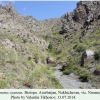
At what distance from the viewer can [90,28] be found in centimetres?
5659

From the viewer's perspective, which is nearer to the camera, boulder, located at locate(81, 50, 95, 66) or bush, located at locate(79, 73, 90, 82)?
bush, located at locate(79, 73, 90, 82)

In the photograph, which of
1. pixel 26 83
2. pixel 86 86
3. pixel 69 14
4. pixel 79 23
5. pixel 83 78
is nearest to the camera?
pixel 26 83

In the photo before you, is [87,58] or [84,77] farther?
[87,58]

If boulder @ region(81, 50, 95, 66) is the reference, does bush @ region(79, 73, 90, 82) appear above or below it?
below

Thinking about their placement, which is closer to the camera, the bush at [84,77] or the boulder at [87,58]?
the bush at [84,77]

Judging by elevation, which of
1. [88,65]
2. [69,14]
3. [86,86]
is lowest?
[86,86]

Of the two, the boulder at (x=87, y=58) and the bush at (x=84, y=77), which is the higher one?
the boulder at (x=87, y=58)

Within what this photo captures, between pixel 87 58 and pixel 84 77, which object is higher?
pixel 87 58

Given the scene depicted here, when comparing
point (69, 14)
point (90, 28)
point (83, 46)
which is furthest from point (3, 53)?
point (69, 14)
